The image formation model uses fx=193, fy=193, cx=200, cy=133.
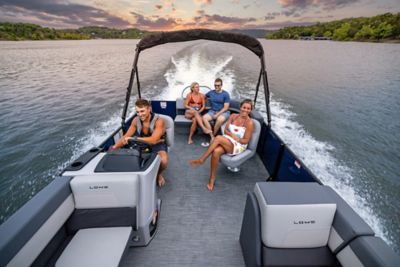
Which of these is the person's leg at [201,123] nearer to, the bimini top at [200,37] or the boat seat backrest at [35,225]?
the bimini top at [200,37]

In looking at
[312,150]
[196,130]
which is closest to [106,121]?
[196,130]

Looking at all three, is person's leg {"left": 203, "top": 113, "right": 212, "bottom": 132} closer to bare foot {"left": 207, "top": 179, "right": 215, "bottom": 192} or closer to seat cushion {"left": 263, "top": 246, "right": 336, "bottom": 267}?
bare foot {"left": 207, "top": 179, "right": 215, "bottom": 192}

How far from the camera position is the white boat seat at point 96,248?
1467mm

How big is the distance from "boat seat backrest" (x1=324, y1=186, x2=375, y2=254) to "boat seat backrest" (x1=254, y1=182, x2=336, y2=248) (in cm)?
4

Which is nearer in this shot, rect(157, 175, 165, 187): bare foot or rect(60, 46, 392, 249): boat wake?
rect(157, 175, 165, 187): bare foot

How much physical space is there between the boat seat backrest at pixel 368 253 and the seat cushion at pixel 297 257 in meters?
0.15

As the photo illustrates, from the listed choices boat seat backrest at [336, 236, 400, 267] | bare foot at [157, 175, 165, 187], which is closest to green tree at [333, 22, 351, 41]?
bare foot at [157, 175, 165, 187]

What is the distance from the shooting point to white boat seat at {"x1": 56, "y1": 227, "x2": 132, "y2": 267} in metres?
1.47

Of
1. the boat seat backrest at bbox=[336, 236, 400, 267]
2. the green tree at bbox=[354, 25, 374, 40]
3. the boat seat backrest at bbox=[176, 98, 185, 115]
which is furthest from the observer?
the green tree at bbox=[354, 25, 374, 40]

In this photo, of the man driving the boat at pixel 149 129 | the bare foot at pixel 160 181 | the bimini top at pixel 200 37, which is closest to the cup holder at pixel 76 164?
the man driving the boat at pixel 149 129

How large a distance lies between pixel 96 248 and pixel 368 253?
192 centimetres

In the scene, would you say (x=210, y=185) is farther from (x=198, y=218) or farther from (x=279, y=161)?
(x=279, y=161)

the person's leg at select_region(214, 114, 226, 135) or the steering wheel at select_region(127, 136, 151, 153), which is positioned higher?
the steering wheel at select_region(127, 136, 151, 153)

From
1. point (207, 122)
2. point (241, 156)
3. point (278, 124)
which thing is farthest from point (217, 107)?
point (278, 124)
